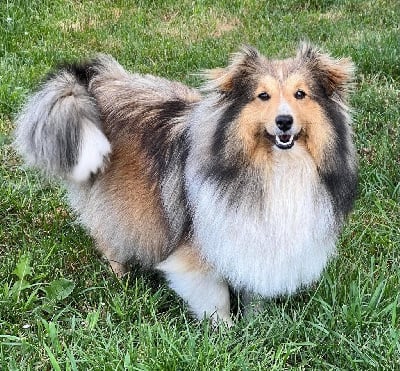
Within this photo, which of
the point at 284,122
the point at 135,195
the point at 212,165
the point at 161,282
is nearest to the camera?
the point at 284,122

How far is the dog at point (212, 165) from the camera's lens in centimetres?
307

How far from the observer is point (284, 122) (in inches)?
114

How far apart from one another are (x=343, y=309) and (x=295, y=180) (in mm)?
687

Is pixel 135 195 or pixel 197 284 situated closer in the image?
pixel 197 284

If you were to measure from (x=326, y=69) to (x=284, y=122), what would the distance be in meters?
0.49

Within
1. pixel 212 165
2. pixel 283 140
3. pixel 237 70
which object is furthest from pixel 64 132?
pixel 283 140

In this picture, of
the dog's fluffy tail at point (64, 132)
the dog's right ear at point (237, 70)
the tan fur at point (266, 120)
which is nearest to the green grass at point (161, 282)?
the dog's fluffy tail at point (64, 132)

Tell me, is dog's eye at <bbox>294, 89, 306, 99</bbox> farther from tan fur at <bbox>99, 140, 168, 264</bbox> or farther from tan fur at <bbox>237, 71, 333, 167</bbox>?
tan fur at <bbox>99, 140, 168, 264</bbox>

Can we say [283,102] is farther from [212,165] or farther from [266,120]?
[212,165]

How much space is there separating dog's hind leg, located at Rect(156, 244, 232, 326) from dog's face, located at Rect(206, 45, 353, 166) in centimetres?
66

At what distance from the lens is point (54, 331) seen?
3088 millimetres

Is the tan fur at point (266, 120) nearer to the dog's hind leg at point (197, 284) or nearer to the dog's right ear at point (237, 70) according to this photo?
the dog's right ear at point (237, 70)

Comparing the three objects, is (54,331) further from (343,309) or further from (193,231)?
(343,309)

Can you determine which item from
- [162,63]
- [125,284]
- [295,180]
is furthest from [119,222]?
[162,63]
